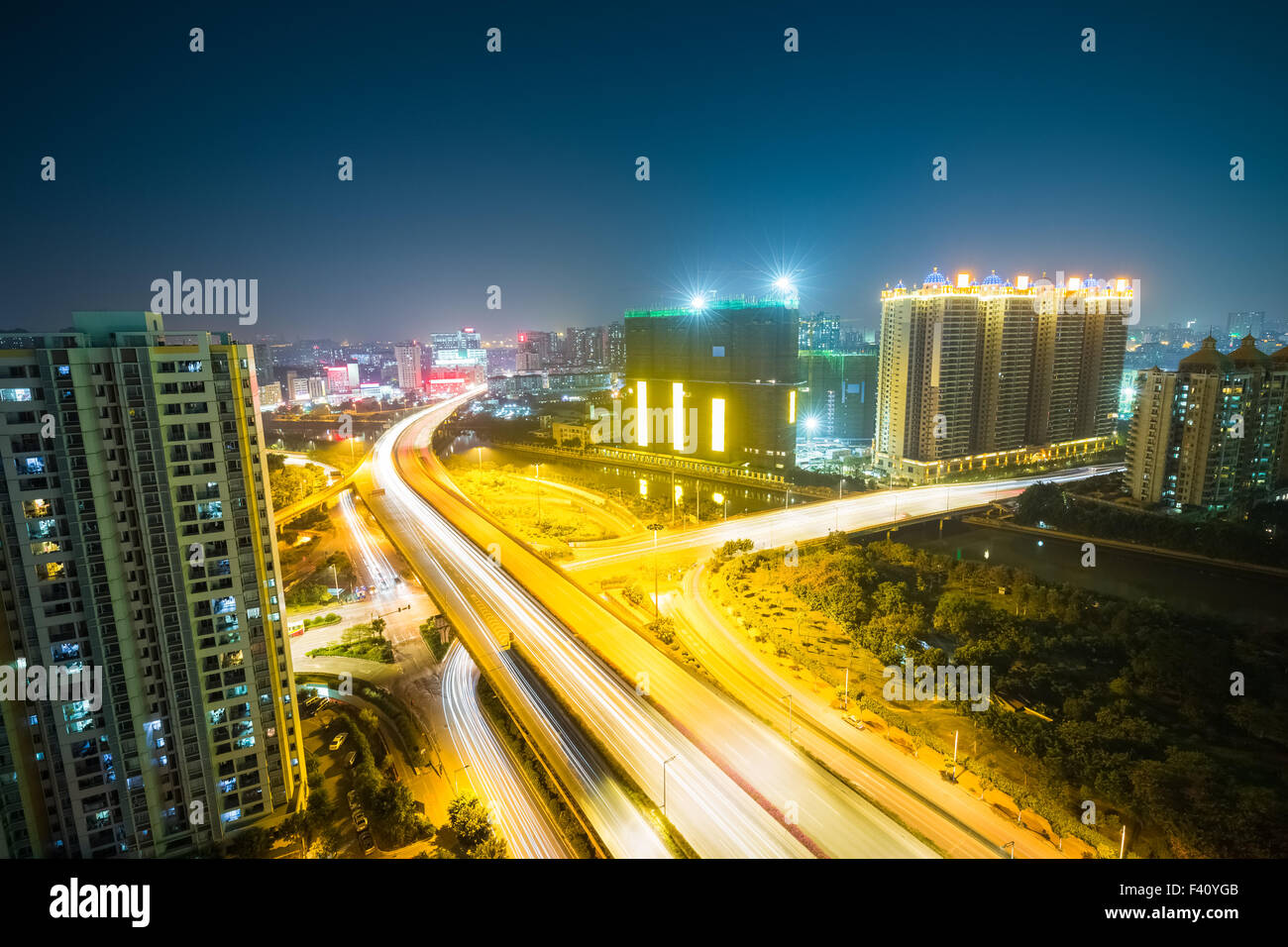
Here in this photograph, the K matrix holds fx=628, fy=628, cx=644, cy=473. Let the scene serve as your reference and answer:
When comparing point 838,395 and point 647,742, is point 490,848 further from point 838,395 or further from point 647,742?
point 838,395

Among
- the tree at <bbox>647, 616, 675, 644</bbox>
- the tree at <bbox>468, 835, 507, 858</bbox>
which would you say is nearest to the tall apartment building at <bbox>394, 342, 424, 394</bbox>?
the tree at <bbox>647, 616, 675, 644</bbox>

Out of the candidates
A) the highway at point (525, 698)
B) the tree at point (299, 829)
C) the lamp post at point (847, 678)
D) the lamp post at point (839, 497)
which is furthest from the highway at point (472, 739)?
the lamp post at point (839, 497)

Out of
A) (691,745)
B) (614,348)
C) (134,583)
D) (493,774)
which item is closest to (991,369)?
(691,745)

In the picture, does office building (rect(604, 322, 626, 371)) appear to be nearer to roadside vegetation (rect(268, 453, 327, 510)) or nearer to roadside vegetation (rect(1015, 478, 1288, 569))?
roadside vegetation (rect(268, 453, 327, 510))

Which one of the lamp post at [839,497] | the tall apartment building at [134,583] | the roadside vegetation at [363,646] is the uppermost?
the tall apartment building at [134,583]

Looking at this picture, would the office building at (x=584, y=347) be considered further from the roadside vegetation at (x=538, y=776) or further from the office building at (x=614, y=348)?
the roadside vegetation at (x=538, y=776)
